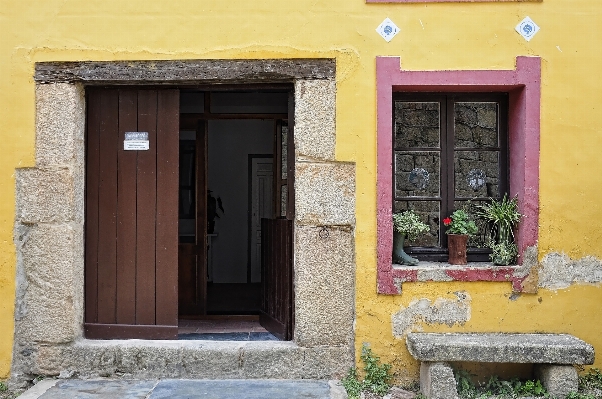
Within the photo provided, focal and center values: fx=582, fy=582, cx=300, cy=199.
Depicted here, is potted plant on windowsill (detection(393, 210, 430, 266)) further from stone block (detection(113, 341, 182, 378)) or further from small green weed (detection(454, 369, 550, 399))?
stone block (detection(113, 341, 182, 378))

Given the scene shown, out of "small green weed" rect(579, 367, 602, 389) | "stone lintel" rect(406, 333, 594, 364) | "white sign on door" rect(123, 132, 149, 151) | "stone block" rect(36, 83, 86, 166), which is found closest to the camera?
"stone lintel" rect(406, 333, 594, 364)

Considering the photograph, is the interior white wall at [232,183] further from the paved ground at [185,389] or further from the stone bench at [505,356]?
the stone bench at [505,356]

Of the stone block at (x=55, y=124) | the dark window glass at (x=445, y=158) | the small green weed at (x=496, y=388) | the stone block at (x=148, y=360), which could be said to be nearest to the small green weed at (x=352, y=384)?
the small green weed at (x=496, y=388)

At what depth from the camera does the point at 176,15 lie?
181 inches

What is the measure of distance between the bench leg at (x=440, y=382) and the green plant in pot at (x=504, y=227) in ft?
3.30

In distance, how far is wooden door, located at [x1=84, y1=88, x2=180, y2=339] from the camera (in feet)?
15.9

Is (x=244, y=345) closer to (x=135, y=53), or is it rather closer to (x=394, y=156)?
(x=394, y=156)

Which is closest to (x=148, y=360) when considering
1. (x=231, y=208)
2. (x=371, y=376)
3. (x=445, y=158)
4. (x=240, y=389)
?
(x=240, y=389)

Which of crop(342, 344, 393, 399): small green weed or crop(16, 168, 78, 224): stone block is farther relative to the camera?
crop(16, 168, 78, 224): stone block

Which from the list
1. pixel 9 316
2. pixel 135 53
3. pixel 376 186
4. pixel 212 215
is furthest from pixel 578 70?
pixel 212 215

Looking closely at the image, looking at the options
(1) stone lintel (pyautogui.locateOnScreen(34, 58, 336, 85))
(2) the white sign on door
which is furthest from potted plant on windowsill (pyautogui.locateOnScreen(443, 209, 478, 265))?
(2) the white sign on door

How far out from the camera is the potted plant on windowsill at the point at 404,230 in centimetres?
462

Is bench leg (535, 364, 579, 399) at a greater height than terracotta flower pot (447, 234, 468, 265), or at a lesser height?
lesser

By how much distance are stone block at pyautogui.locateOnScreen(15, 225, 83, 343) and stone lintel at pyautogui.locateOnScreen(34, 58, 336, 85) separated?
122 centimetres
